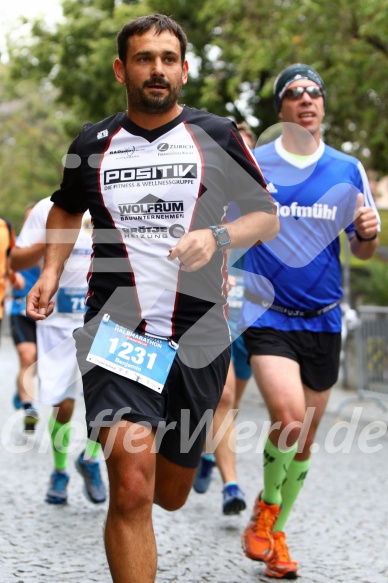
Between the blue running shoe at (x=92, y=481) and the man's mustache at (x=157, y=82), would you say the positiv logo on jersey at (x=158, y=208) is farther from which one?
the blue running shoe at (x=92, y=481)

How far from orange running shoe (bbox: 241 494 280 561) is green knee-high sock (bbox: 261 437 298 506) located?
41mm

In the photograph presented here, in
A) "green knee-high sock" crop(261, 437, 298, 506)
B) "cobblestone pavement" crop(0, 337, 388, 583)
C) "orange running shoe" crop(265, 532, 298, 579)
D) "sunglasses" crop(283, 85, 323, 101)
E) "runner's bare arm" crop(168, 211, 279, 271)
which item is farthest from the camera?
"sunglasses" crop(283, 85, 323, 101)

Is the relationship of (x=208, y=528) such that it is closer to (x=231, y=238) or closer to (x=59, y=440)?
(x=59, y=440)

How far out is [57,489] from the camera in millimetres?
6523

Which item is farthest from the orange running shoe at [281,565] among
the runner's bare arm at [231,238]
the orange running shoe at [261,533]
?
the runner's bare arm at [231,238]

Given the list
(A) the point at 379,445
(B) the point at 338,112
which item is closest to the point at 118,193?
(A) the point at 379,445

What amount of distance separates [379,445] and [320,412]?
4.74 meters

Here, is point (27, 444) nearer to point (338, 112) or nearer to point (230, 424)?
point (230, 424)

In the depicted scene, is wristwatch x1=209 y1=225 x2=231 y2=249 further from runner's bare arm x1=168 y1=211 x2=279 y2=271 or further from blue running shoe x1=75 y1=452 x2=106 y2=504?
blue running shoe x1=75 y1=452 x2=106 y2=504

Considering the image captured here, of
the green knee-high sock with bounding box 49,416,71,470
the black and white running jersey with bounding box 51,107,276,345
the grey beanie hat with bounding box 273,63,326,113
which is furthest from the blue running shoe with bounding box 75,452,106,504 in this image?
the black and white running jersey with bounding box 51,107,276,345

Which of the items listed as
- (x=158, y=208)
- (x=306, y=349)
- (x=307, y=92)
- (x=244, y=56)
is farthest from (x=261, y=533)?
(x=244, y=56)

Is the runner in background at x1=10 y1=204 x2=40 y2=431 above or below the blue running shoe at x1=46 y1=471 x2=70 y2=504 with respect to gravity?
above

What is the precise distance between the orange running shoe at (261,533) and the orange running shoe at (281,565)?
3 centimetres

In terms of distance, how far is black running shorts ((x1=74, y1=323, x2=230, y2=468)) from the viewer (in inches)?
144
